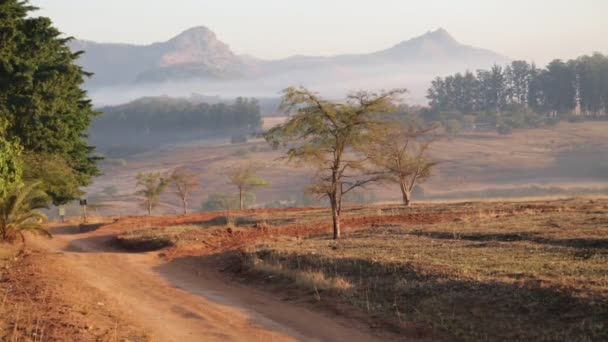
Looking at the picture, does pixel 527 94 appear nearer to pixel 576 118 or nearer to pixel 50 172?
pixel 576 118

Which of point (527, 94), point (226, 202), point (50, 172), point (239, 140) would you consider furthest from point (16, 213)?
point (527, 94)

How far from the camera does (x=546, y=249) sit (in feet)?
58.7

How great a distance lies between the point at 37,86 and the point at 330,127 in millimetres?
16182

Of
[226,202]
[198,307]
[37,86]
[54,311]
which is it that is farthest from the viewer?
[226,202]

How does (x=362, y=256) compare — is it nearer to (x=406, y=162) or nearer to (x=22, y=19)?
(x=22, y=19)

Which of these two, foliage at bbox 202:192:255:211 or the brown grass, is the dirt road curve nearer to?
the brown grass

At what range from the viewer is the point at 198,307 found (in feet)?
42.9

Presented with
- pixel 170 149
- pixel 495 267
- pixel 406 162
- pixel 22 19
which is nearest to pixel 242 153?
pixel 170 149

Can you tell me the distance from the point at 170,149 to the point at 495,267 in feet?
499

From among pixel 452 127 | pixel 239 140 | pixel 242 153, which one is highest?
pixel 452 127

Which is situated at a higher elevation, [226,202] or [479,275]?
[479,275]

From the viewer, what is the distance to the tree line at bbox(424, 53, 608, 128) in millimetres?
142375

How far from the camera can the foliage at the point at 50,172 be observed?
28.8 metres

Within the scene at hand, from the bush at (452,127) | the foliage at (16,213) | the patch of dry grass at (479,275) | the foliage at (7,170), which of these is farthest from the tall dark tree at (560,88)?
the foliage at (7,170)
